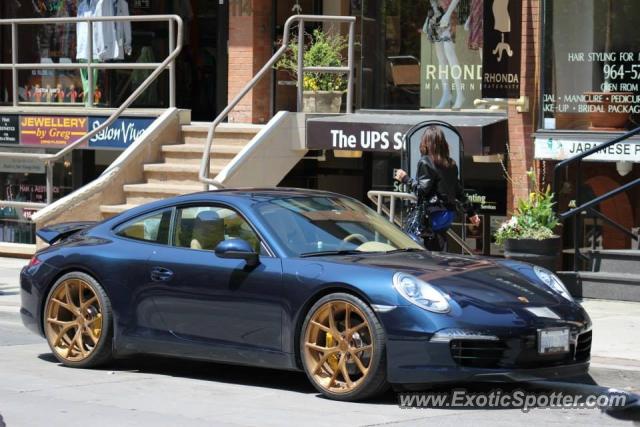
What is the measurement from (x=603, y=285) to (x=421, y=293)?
5573 mm

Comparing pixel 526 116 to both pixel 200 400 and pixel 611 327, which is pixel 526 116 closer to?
pixel 611 327

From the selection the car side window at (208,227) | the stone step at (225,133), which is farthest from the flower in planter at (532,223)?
the car side window at (208,227)

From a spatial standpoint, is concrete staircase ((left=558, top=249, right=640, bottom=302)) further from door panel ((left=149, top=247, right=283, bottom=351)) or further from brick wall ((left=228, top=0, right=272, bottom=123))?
brick wall ((left=228, top=0, right=272, bottom=123))

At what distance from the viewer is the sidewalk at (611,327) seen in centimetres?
939

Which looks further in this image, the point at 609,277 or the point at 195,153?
the point at 195,153

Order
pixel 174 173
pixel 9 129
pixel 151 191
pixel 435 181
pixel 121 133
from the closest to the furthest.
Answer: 1. pixel 435 181
2. pixel 151 191
3. pixel 174 173
4. pixel 121 133
5. pixel 9 129

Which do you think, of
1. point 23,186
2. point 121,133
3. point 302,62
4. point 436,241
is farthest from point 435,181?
point 23,186

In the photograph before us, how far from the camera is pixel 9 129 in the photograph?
1845cm

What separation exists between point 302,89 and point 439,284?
9.03 meters

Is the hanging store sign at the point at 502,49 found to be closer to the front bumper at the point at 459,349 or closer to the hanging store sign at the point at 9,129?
the hanging store sign at the point at 9,129

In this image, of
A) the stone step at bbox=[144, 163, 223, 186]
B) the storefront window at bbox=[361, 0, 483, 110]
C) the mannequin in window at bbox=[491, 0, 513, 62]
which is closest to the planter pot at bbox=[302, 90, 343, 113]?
the storefront window at bbox=[361, 0, 483, 110]

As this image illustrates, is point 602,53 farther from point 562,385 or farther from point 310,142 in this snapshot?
point 562,385

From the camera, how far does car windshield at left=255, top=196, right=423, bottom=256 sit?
28.2 ft

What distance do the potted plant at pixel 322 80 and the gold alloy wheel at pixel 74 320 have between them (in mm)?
7921
